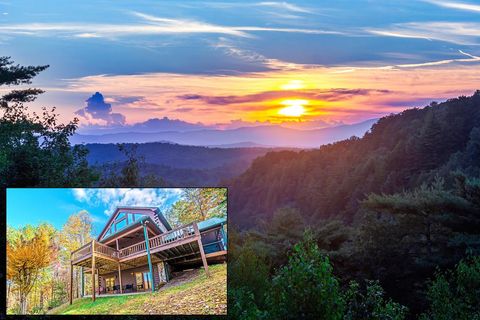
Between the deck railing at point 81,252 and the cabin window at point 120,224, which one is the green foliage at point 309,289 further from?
the deck railing at point 81,252

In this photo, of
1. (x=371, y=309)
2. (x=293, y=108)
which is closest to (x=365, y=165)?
(x=293, y=108)

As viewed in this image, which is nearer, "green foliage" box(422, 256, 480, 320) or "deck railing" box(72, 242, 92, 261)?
"deck railing" box(72, 242, 92, 261)

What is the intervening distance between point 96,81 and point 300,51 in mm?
9499

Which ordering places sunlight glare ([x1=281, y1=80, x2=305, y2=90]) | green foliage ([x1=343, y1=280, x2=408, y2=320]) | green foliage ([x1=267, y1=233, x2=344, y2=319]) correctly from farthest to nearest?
sunlight glare ([x1=281, y1=80, x2=305, y2=90]) → green foliage ([x1=343, y1=280, x2=408, y2=320]) → green foliage ([x1=267, y1=233, x2=344, y2=319])

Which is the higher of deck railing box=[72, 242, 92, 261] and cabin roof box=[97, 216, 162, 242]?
cabin roof box=[97, 216, 162, 242]

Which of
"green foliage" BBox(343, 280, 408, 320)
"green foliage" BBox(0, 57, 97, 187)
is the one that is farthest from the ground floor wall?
"green foliage" BBox(0, 57, 97, 187)

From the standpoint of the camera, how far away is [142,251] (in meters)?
12.8

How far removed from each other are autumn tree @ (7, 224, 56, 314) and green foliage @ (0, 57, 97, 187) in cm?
353

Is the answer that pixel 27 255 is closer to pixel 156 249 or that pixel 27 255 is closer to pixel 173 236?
pixel 156 249

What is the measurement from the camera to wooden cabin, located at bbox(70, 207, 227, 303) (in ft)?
40.7

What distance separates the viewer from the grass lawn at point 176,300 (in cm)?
1245

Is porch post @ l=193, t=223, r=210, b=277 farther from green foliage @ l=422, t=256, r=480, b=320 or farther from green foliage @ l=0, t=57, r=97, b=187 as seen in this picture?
green foliage @ l=0, t=57, r=97, b=187

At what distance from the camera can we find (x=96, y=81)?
31.0 meters

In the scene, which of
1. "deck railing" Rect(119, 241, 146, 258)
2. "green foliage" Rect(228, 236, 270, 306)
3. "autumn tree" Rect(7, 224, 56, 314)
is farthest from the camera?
"green foliage" Rect(228, 236, 270, 306)
